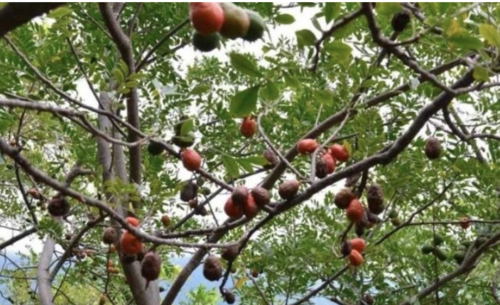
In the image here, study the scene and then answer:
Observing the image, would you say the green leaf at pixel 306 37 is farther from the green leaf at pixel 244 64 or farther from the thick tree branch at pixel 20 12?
the thick tree branch at pixel 20 12

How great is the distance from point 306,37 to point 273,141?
251 cm

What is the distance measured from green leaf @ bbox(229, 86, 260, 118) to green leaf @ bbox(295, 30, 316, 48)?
123 millimetres

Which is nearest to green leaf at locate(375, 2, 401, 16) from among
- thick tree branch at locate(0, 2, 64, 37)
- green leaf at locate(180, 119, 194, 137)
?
Answer: thick tree branch at locate(0, 2, 64, 37)

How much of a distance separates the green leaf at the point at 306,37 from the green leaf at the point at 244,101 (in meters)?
0.12

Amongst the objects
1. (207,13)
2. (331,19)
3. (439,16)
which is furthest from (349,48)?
(207,13)

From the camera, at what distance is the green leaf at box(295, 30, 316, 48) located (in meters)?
1.29

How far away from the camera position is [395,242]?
13.2 ft

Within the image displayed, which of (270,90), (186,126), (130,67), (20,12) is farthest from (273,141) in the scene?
(20,12)

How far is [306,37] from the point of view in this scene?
50.9 inches

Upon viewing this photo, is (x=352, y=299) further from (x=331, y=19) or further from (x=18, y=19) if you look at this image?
(x=18, y=19)

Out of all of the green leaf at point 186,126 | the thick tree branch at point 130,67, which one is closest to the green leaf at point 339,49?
the green leaf at point 186,126

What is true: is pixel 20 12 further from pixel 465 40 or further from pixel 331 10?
pixel 465 40

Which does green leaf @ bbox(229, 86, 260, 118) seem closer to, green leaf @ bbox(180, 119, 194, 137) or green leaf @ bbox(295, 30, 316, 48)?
green leaf @ bbox(295, 30, 316, 48)

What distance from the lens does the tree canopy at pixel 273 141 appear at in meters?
1.42
